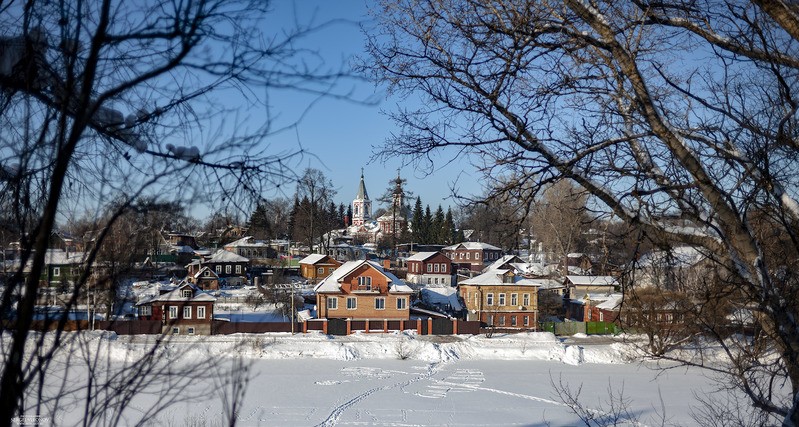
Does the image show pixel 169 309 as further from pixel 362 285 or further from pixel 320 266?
pixel 320 266

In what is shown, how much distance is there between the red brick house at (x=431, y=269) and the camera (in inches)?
1501

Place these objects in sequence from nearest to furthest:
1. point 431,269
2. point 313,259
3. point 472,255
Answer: point 313,259 → point 431,269 → point 472,255

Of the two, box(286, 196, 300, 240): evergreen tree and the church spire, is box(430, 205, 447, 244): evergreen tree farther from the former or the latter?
box(286, 196, 300, 240): evergreen tree

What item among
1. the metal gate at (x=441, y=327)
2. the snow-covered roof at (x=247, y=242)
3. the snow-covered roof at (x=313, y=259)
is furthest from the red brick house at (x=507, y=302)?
the snow-covered roof at (x=247, y=242)

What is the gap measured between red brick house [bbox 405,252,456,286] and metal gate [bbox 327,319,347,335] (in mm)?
14537

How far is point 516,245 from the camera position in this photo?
3.44 m

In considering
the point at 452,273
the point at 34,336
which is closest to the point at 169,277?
the point at 34,336

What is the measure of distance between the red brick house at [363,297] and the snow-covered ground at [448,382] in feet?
7.03

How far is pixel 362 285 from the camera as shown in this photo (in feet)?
82.3

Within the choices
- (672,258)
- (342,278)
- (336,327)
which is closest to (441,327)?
(336,327)

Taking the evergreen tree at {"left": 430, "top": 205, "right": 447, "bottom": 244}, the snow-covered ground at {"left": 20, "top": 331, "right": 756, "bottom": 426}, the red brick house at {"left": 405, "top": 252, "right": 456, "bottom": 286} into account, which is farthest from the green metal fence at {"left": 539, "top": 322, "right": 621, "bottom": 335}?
the evergreen tree at {"left": 430, "top": 205, "right": 447, "bottom": 244}

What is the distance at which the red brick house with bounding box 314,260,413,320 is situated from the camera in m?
24.8

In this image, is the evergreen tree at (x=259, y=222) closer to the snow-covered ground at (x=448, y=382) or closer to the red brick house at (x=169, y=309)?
the red brick house at (x=169, y=309)

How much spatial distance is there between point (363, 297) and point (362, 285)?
0.51 metres
